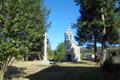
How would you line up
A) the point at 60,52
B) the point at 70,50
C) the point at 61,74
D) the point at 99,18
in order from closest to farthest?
the point at 61,74, the point at 99,18, the point at 70,50, the point at 60,52

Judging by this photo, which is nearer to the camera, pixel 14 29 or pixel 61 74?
pixel 14 29

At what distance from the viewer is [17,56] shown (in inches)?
749

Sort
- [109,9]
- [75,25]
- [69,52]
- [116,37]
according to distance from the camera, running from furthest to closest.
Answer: [69,52] < [116,37] < [75,25] < [109,9]

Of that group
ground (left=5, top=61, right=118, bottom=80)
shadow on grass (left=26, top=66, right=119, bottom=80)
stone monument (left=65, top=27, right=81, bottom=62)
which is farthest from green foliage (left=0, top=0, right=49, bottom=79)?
stone monument (left=65, top=27, right=81, bottom=62)

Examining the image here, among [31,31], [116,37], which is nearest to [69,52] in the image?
[116,37]

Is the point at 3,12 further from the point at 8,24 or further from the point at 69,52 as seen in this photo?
the point at 69,52

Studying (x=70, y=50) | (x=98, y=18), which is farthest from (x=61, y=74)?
(x=70, y=50)


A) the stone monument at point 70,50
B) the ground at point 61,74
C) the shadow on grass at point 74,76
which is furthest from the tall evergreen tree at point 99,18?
the stone monument at point 70,50

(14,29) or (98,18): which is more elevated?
(98,18)

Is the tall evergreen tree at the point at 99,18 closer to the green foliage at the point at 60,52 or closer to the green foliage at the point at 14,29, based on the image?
the green foliage at the point at 14,29

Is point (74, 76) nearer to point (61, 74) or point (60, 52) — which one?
point (61, 74)

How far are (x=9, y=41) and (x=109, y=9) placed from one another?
27.8 meters

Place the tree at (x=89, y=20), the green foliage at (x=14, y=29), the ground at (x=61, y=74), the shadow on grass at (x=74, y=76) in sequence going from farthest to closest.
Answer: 1. the tree at (x=89, y=20)
2. the ground at (x=61, y=74)
3. the shadow on grass at (x=74, y=76)
4. the green foliage at (x=14, y=29)

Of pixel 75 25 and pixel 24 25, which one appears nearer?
pixel 24 25
